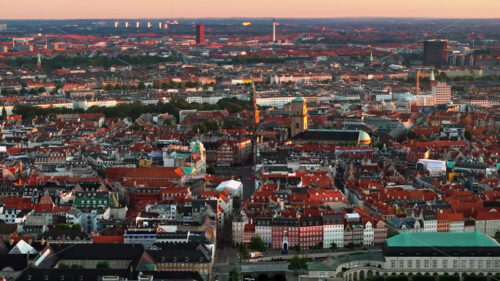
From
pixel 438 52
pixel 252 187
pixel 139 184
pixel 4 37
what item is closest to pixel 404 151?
pixel 252 187

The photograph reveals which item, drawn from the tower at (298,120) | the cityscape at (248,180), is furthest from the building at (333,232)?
the tower at (298,120)

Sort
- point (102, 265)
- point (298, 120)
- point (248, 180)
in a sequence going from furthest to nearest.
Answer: point (298, 120), point (248, 180), point (102, 265)

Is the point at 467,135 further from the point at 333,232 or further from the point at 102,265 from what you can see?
the point at 102,265

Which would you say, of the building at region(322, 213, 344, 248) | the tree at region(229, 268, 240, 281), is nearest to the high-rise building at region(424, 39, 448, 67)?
the building at region(322, 213, 344, 248)

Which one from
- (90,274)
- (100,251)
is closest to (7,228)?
(100,251)

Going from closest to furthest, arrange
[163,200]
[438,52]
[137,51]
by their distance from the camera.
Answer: [163,200]
[438,52]
[137,51]

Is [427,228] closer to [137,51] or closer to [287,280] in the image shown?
[287,280]

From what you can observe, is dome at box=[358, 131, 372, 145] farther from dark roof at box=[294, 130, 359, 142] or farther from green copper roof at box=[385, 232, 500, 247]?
green copper roof at box=[385, 232, 500, 247]
